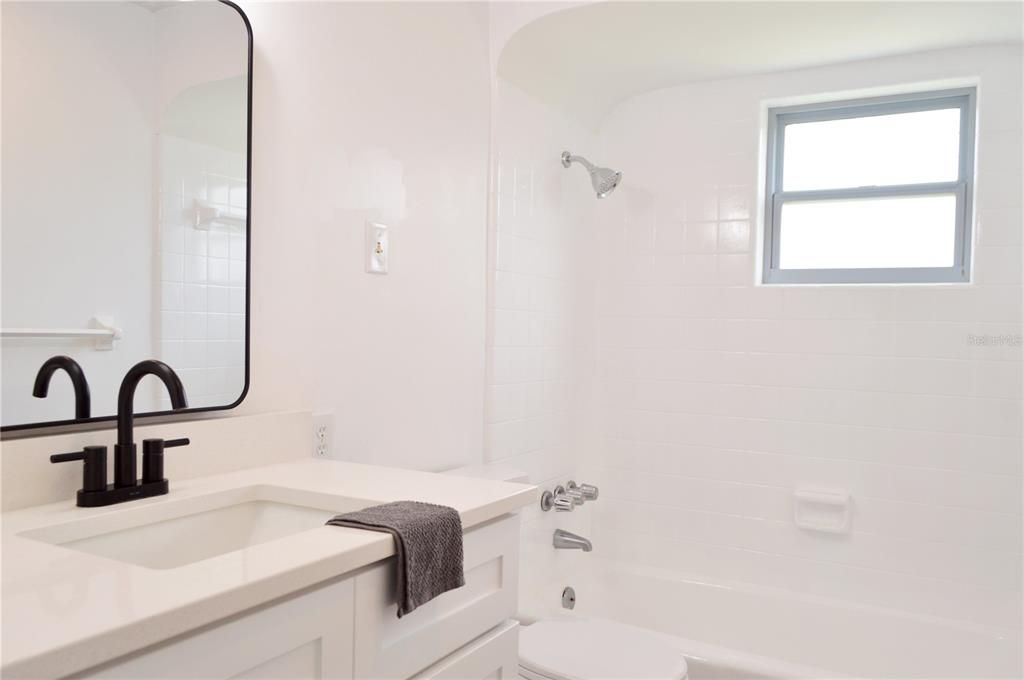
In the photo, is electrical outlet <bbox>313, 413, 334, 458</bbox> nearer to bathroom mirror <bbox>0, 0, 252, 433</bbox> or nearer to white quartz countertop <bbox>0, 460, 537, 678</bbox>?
bathroom mirror <bbox>0, 0, 252, 433</bbox>

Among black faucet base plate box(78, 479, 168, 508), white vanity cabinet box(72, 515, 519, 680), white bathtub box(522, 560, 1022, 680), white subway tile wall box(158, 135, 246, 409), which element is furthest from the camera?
white bathtub box(522, 560, 1022, 680)

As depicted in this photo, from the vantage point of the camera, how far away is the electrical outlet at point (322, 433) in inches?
71.7

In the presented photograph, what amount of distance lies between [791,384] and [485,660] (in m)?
1.96

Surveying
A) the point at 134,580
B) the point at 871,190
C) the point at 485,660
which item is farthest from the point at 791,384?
the point at 134,580

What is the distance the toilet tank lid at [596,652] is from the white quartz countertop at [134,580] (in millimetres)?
914

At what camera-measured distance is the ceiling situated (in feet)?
7.79

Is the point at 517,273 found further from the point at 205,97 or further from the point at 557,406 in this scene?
the point at 205,97

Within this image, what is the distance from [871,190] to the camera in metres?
2.94

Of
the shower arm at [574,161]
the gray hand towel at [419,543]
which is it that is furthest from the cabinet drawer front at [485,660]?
the shower arm at [574,161]

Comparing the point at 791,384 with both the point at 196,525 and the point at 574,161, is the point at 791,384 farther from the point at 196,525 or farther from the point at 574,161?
the point at 196,525

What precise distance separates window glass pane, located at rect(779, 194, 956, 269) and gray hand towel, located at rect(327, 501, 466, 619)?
2278 mm

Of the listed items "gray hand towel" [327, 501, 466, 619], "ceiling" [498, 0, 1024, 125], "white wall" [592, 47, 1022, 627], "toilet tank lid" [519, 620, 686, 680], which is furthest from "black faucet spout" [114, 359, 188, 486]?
"white wall" [592, 47, 1022, 627]

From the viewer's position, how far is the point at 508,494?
138 cm

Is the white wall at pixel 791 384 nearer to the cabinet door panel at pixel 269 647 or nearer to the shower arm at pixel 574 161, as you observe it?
the shower arm at pixel 574 161
